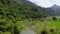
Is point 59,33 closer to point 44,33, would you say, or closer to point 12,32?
point 44,33

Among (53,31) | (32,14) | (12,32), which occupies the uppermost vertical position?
(53,31)

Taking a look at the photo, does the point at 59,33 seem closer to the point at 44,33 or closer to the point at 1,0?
the point at 44,33

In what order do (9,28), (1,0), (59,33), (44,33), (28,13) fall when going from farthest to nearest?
(28,13), (1,0), (9,28), (59,33), (44,33)

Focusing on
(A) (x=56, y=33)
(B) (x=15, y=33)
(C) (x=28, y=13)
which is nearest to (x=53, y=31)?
(A) (x=56, y=33)

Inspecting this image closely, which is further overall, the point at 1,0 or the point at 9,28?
the point at 1,0

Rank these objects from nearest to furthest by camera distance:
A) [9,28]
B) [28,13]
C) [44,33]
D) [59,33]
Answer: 1. [44,33]
2. [59,33]
3. [9,28]
4. [28,13]

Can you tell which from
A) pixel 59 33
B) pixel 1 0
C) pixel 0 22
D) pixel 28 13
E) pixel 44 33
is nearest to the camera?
pixel 44 33

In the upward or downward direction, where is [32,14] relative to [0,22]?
downward

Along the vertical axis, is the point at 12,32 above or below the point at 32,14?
above

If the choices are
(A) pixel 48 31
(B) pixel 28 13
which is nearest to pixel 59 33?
(A) pixel 48 31
